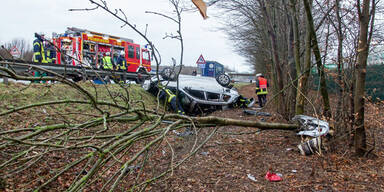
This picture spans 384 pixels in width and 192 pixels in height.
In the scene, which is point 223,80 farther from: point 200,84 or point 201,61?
point 201,61

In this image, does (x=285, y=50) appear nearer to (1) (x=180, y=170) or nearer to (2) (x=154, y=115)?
(1) (x=180, y=170)

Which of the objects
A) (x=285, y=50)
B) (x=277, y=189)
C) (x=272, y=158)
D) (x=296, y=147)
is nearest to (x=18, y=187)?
(x=277, y=189)

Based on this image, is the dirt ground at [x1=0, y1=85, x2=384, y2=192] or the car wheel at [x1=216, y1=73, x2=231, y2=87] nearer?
the dirt ground at [x1=0, y1=85, x2=384, y2=192]

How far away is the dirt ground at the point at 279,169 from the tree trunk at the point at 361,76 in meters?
0.18

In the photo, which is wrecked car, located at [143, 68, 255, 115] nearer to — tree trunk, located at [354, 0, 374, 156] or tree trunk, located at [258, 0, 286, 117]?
tree trunk, located at [258, 0, 286, 117]

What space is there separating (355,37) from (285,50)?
4064 mm

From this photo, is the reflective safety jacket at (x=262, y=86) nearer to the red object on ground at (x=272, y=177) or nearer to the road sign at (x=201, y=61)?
the road sign at (x=201, y=61)

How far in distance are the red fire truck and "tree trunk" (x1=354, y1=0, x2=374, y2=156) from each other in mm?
10521

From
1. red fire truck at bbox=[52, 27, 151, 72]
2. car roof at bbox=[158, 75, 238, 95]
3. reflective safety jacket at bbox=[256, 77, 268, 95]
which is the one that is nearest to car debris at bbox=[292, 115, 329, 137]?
car roof at bbox=[158, 75, 238, 95]

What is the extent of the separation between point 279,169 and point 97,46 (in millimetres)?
12593

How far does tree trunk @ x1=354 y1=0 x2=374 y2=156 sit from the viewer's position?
396 centimetres

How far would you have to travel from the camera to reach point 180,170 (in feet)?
13.9

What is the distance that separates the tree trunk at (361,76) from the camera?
396cm

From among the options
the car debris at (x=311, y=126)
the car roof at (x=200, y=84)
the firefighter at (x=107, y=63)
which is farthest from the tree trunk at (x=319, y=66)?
the car roof at (x=200, y=84)
